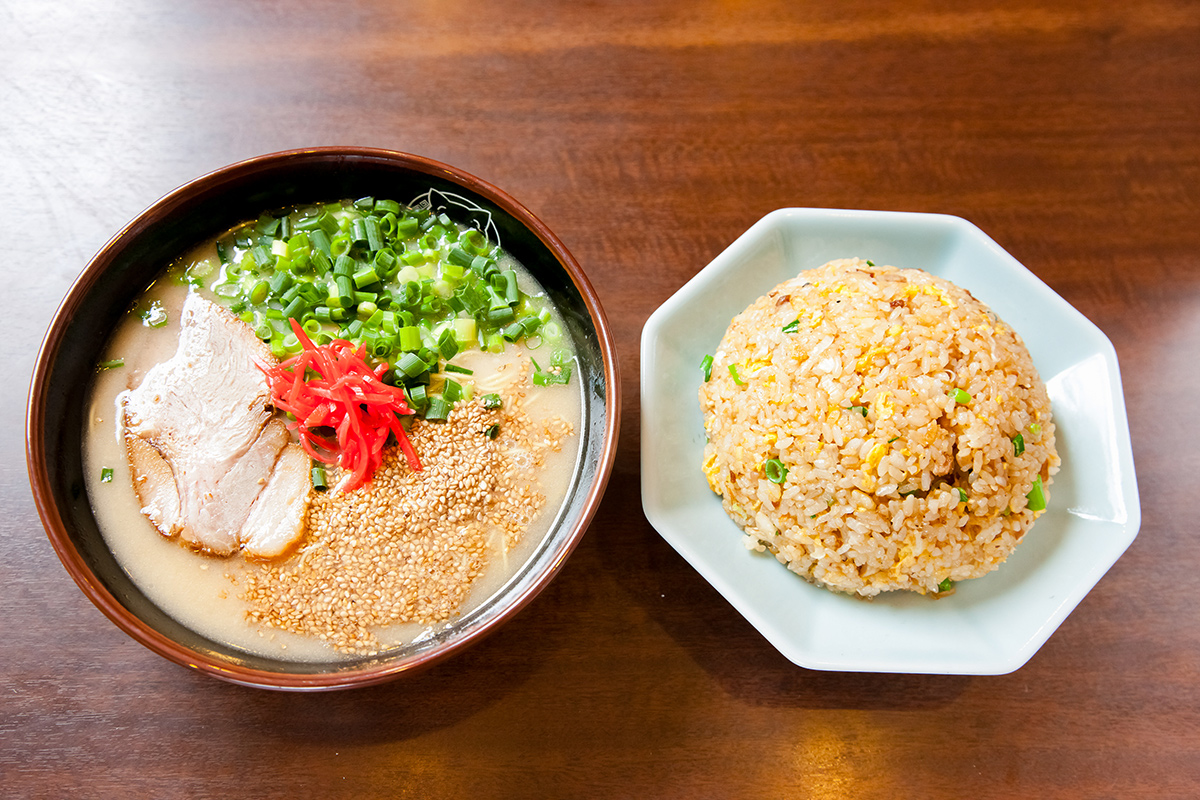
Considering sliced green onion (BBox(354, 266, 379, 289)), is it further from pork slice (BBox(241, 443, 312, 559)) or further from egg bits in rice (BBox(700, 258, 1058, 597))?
egg bits in rice (BBox(700, 258, 1058, 597))

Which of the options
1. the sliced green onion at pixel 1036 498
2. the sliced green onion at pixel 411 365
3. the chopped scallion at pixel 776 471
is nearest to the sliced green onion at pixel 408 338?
the sliced green onion at pixel 411 365

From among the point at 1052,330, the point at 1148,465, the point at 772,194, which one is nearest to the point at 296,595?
the point at 772,194

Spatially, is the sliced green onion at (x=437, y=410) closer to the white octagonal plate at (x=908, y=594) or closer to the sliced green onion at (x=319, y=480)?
the sliced green onion at (x=319, y=480)

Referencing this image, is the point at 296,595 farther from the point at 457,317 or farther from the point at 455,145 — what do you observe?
the point at 455,145

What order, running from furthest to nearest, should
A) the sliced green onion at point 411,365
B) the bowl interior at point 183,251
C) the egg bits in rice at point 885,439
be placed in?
the sliced green onion at point 411,365
the egg bits in rice at point 885,439
the bowl interior at point 183,251

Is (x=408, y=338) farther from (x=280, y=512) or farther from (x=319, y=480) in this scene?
(x=280, y=512)

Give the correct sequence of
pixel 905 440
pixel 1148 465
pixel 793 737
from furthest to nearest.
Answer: pixel 1148 465
pixel 793 737
pixel 905 440
